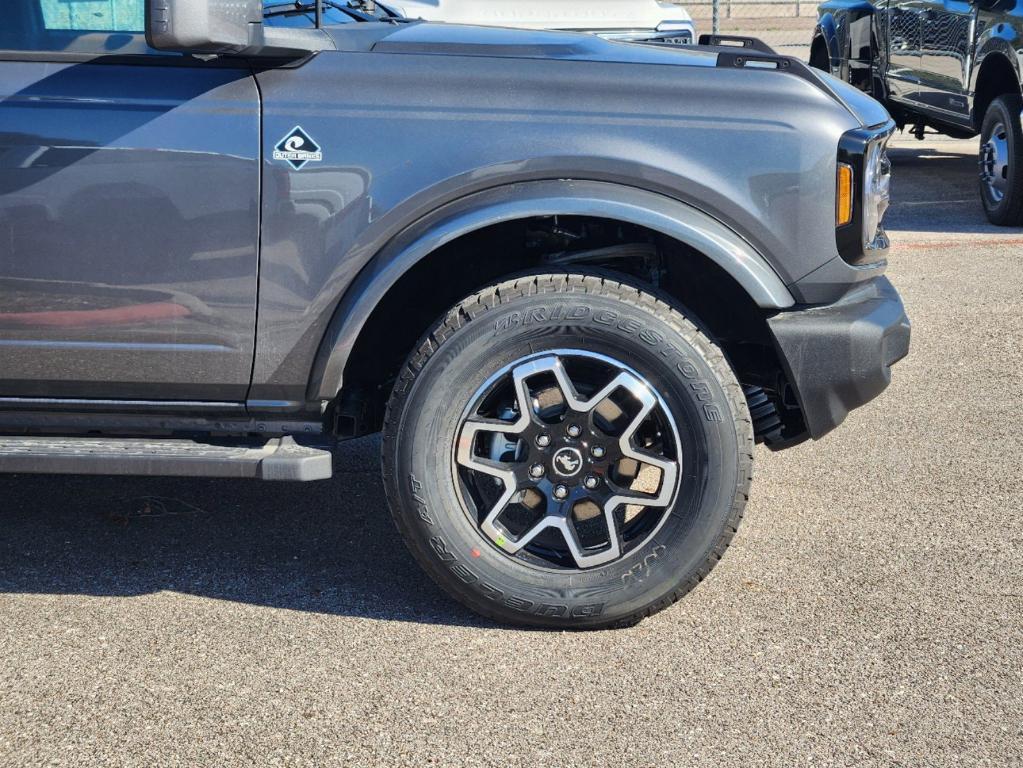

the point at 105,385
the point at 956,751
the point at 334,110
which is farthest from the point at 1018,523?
the point at 105,385

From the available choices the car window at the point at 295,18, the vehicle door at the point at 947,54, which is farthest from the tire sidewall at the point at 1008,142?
the car window at the point at 295,18

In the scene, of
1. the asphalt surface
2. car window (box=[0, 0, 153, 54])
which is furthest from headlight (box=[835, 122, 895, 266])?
car window (box=[0, 0, 153, 54])

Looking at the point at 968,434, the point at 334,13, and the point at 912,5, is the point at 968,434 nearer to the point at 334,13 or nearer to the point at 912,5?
the point at 334,13

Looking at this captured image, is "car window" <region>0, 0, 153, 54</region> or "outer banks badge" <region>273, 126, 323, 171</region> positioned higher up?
"car window" <region>0, 0, 153, 54</region>

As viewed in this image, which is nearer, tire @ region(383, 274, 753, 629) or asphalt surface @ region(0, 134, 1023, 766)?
asphalt surface @ region(0, 134, 1023, 766)

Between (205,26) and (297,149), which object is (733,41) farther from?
(205,26)

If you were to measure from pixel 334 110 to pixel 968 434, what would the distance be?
2.87 m

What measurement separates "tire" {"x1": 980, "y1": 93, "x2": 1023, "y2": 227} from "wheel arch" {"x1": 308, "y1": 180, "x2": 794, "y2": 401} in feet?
17.7

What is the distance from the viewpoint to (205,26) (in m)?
2.79

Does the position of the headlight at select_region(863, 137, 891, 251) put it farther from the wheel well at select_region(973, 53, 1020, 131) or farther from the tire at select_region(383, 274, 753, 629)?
the wheel well at select_region(973, 53, 1020, 131)

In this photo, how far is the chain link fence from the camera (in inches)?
781

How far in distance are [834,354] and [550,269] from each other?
78 centimetres

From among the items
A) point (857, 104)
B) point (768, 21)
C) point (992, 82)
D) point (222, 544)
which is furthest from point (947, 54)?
point (768, 21)

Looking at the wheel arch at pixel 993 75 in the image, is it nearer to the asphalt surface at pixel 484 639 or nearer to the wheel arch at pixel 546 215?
the asphalt surface at pixel 484 639
